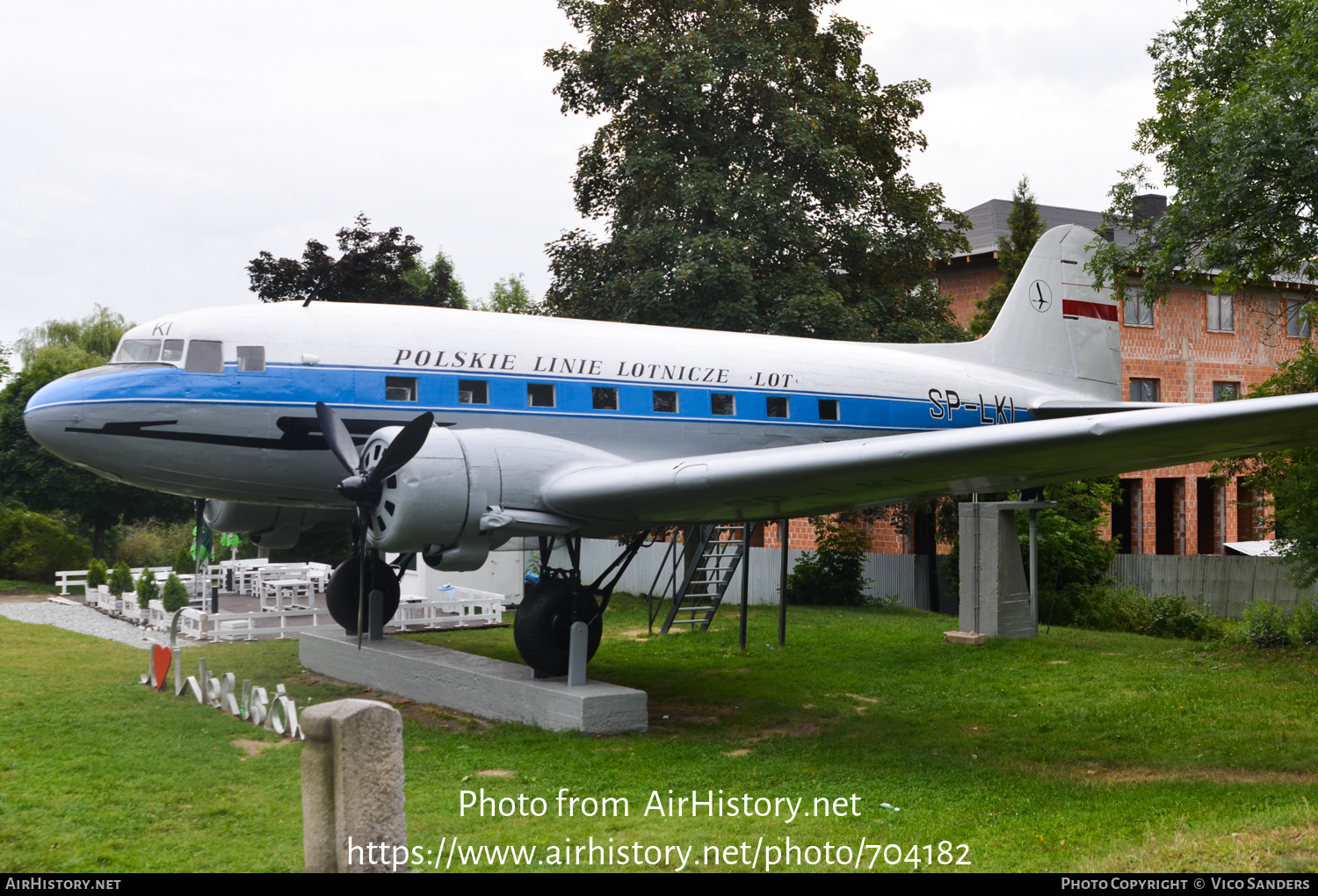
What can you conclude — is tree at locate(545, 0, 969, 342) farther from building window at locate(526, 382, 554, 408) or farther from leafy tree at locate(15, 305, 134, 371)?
leafy tree at locate(15, 305, 134, 371)

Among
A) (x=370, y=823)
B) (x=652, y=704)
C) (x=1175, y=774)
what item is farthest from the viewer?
(x=652, y=704)

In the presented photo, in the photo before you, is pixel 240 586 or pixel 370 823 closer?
pixel 370 823

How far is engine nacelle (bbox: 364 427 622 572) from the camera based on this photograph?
945 cm

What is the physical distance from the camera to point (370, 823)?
4.81m

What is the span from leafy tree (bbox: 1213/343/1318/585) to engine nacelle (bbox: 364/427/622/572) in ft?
34.8

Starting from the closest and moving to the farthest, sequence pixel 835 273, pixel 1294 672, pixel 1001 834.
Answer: pixel 1001 834, pixel 1294 672, pixel 835 273

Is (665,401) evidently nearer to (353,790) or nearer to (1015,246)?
(353,790)

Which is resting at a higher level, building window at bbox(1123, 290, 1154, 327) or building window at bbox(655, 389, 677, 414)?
building window at bbox(1123, 290, 1154, 327)

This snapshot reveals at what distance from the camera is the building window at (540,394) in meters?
11.6

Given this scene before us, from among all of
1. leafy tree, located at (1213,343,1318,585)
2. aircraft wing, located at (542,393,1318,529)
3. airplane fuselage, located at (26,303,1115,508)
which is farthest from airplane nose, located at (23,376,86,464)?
leafy tree, located at (1213,343,1318,585)

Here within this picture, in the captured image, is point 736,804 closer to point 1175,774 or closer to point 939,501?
point 1175,774

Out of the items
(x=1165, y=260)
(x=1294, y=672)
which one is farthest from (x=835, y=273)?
(x=1294, y=672)

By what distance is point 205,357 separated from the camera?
10766 mm
